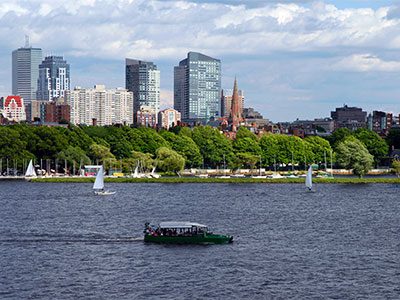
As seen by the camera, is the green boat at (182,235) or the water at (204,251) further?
the green boat at (182,235)

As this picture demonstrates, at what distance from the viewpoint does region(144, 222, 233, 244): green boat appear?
271 ft

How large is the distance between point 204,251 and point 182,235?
5.01 metres

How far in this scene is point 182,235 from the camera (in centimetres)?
8281

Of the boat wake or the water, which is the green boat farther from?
the boat wake

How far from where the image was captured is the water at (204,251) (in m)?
62.7

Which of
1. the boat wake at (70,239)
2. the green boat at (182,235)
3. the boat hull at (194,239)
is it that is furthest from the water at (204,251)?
the green boat at (182,235)

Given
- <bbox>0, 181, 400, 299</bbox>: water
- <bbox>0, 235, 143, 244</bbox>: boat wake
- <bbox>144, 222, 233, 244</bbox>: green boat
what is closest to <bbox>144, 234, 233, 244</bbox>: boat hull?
<bbox>144, 222, 233, 244</bbox>: green boat

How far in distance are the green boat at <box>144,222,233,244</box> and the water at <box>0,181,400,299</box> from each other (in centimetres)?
129

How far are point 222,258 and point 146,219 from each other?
113 ft

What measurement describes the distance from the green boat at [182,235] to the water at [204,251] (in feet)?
4.23

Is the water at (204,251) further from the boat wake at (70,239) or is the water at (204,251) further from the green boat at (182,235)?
the green boat at (182,235)

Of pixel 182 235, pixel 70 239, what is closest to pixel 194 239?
pixel 182 235

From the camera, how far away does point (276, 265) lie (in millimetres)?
71562

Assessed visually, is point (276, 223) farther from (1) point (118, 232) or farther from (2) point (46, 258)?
(2) point (46, 258)
